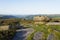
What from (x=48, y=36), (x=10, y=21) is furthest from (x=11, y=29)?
(x=48, y=36)

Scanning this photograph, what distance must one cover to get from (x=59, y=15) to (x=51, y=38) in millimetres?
2039

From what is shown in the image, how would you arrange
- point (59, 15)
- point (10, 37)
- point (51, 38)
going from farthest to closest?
point (59, 15)
point (10, 37)
point (51, 38)

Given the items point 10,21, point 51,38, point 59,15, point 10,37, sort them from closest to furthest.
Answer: point 51,38 → point 10,37 → point 10,21 → point 59,15

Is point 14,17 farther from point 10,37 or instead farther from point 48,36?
point 48,36

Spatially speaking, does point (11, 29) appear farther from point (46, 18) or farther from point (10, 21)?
point (46, 18)

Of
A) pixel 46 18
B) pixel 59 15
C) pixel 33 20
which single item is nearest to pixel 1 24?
pixel 33 20

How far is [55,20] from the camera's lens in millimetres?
5523

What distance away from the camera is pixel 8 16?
20.2 ft

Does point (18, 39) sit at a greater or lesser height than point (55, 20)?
lesser

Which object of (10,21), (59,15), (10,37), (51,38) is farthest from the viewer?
(59,15)

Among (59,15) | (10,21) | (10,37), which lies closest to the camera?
(10,37)

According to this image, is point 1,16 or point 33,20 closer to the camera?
point 33,20

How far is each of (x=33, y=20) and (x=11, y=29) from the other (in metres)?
0.81

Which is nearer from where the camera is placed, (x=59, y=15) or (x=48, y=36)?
(x=48, y=36)
